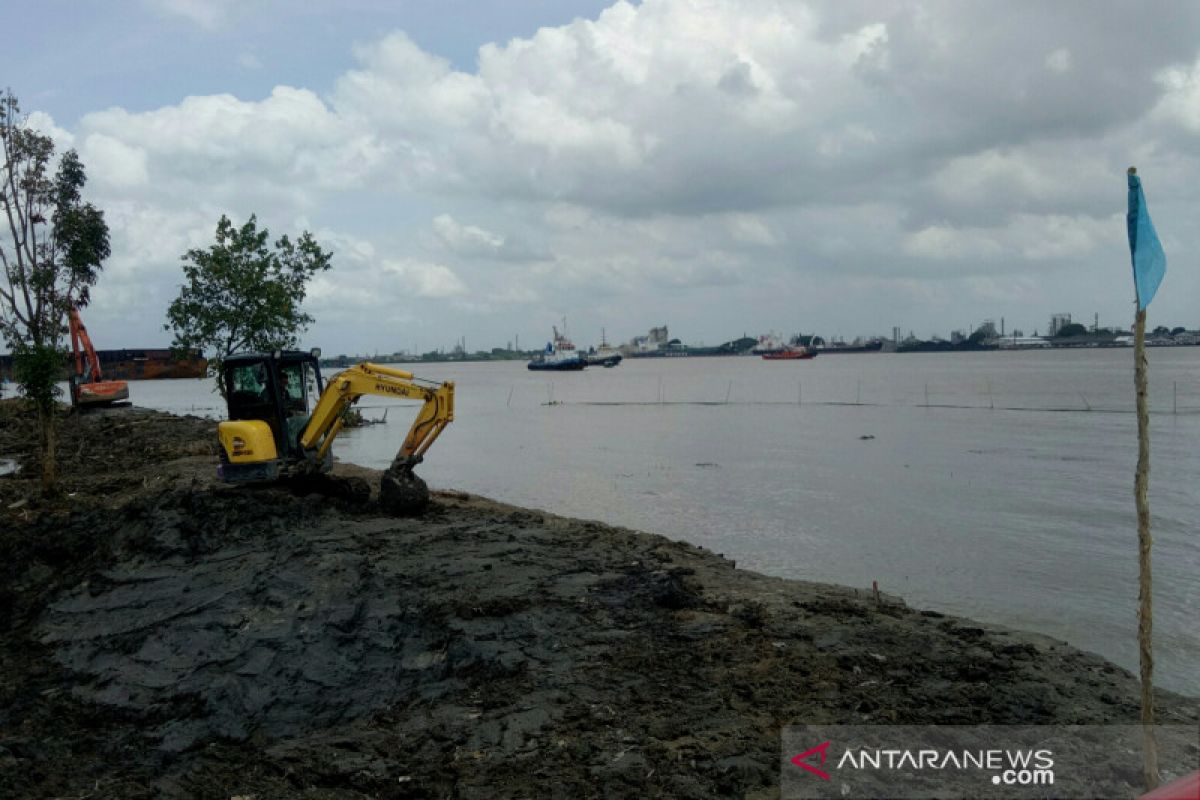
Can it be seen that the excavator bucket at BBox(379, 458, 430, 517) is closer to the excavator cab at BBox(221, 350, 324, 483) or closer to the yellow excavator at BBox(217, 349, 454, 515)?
the yellow excavator at BBox(217, 349, 454, 515)

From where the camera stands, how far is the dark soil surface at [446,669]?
6.84m

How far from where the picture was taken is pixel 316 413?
16.2 meters

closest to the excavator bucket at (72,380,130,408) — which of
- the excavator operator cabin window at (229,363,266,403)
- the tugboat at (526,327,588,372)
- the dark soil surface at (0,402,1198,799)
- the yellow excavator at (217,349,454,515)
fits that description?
the excavator operator cabin window at (229,363,266,403)

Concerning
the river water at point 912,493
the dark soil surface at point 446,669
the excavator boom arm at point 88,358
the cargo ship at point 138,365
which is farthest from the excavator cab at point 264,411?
the cargo ship at point 138,365

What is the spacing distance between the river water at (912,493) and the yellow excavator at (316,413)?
592 cm

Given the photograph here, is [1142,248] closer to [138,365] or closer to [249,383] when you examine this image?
[249,383]

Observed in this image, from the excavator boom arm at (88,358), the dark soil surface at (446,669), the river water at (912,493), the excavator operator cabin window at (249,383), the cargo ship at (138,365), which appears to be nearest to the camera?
the dark soil surface at (446,669)

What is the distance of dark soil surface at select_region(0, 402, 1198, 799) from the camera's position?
6.84 m

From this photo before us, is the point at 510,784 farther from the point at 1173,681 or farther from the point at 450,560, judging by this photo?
the point at 1173,681

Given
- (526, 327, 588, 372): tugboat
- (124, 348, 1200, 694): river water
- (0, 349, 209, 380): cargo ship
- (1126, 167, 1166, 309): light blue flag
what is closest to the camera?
(1126, 167, 1166, 309): light blue flag

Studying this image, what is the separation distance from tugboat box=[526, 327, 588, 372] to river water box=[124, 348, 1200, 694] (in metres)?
104

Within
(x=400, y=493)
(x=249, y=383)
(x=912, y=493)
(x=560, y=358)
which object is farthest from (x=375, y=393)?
(x=560, y=358)

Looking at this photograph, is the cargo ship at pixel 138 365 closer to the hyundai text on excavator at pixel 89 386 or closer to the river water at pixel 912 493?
the hyundai text on excavator at pixel 89 386

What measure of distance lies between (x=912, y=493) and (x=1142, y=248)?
2011 centimetres
